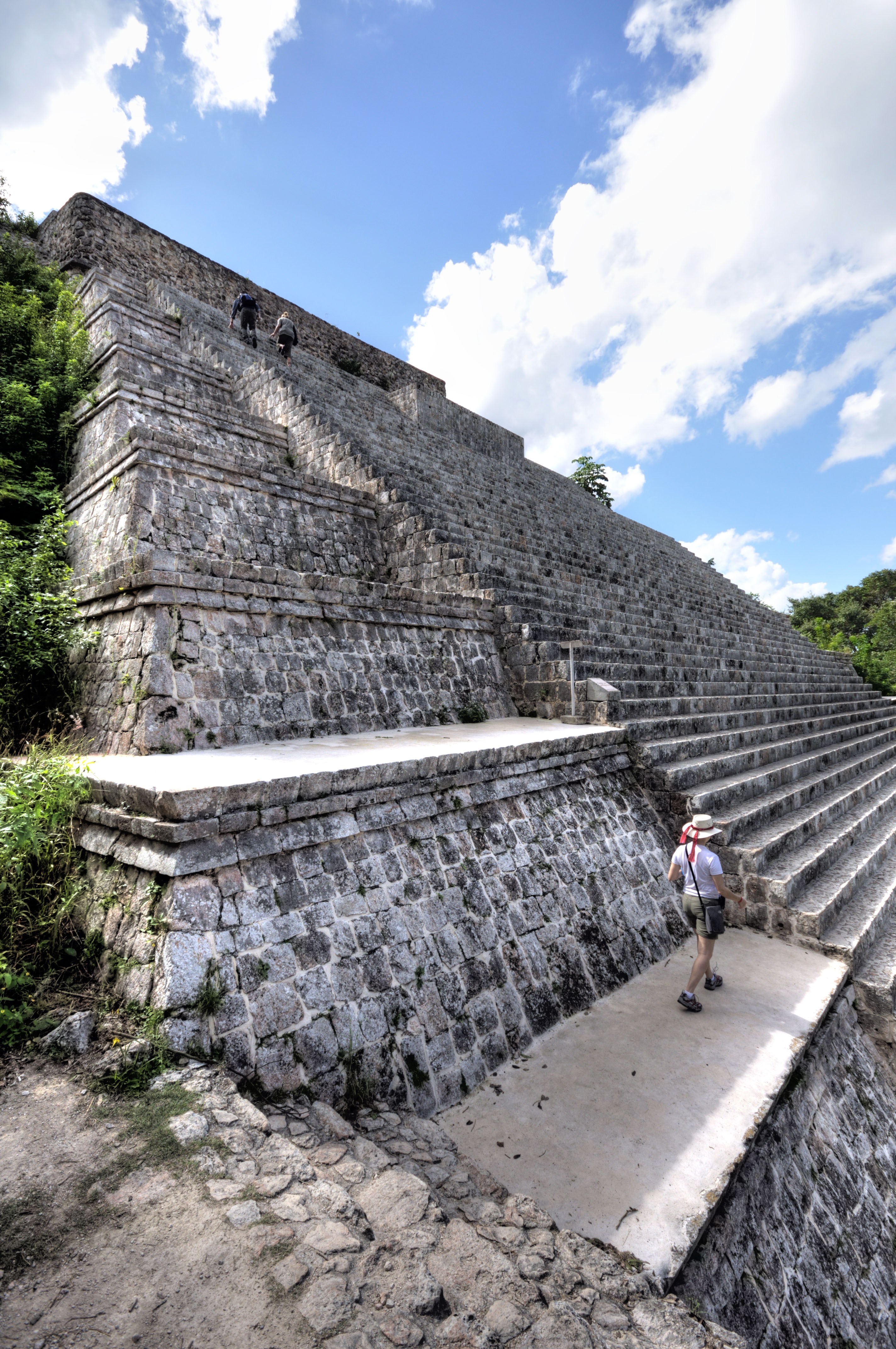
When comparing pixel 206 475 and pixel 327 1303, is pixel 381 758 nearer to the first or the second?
pixel 327 1303

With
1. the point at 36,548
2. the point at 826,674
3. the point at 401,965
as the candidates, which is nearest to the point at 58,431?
the point at 36,548

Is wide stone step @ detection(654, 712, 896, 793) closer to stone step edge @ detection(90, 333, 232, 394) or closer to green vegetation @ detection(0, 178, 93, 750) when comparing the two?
green vegetation @ detection(0, 178, 93, 750)

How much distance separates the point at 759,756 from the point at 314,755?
6246mm

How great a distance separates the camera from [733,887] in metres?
5.80

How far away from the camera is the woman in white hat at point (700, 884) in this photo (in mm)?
4430

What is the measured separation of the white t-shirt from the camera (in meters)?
4.52

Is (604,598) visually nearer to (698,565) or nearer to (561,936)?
(561,936)

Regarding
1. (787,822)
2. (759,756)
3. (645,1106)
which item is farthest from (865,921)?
(645,1106)

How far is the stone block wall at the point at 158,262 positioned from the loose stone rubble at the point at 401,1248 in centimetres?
1792

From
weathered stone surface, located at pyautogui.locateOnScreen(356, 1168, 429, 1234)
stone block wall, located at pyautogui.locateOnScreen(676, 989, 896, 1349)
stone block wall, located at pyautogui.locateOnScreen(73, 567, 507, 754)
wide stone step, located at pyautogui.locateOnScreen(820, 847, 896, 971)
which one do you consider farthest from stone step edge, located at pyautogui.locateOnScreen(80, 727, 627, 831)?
wide stone step, located at pyautogui.locateOnScreen(820, 847, 896, 971)

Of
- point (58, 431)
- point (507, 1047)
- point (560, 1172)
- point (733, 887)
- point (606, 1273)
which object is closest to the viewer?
point (606, 1273)

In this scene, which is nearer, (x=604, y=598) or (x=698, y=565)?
(x=604, y=598)

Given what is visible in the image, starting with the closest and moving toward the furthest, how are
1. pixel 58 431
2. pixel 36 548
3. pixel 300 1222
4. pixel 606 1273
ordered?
pixel 300 1222 < pixel 606 1273 < pixel 36 548 < pixel 58 431

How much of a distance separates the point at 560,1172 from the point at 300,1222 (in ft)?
4.78
